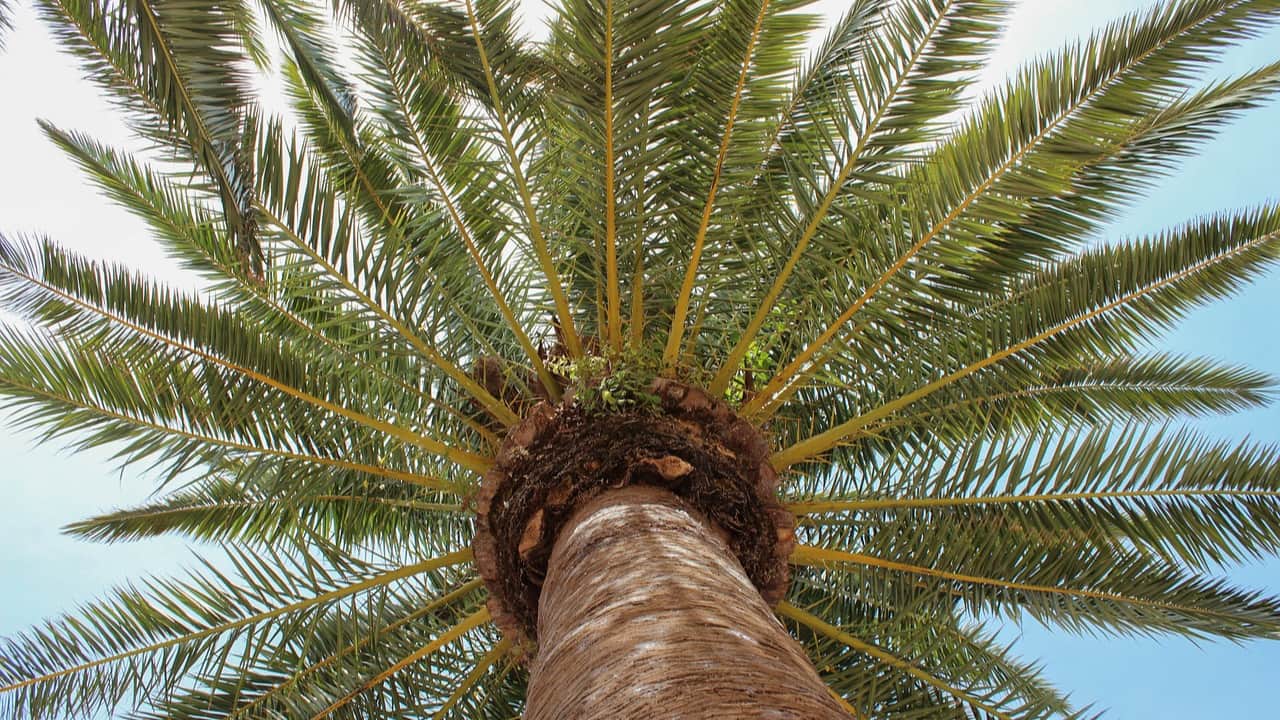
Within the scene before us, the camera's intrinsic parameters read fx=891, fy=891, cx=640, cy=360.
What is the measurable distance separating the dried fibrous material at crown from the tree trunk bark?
0.39 meters

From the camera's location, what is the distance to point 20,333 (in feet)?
15.2

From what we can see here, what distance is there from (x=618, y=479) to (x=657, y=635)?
1713 mm

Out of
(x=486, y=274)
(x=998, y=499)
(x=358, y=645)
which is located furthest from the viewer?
(x=486, y=274)

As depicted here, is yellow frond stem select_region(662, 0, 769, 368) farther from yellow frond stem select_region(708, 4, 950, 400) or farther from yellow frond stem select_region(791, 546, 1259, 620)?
yellow frond stem select_region(791, 546, 1259, 620)

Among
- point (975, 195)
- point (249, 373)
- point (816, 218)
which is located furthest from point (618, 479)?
point (975, 195)

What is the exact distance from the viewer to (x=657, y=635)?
2.25 metres

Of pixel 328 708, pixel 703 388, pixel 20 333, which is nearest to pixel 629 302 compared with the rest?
pixel 703 388

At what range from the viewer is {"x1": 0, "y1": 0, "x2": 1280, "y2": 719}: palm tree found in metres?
4.35

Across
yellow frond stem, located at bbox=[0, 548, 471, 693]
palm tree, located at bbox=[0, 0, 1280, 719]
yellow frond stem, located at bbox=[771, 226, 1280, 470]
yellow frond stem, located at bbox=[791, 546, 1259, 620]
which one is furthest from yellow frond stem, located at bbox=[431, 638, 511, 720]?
yellow frond stem, located at bbox=[771, 226, 1280, 470]

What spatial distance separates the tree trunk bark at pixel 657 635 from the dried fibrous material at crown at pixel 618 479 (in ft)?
1.29

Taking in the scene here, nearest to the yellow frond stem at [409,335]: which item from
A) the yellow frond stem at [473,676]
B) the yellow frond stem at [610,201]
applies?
the yellow frond stem at [610,201]

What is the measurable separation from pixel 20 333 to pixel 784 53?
4359 millimetres

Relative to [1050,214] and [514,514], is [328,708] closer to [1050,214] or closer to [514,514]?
[514,514]

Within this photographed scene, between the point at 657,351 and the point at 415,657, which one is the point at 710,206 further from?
the point at 415,657
